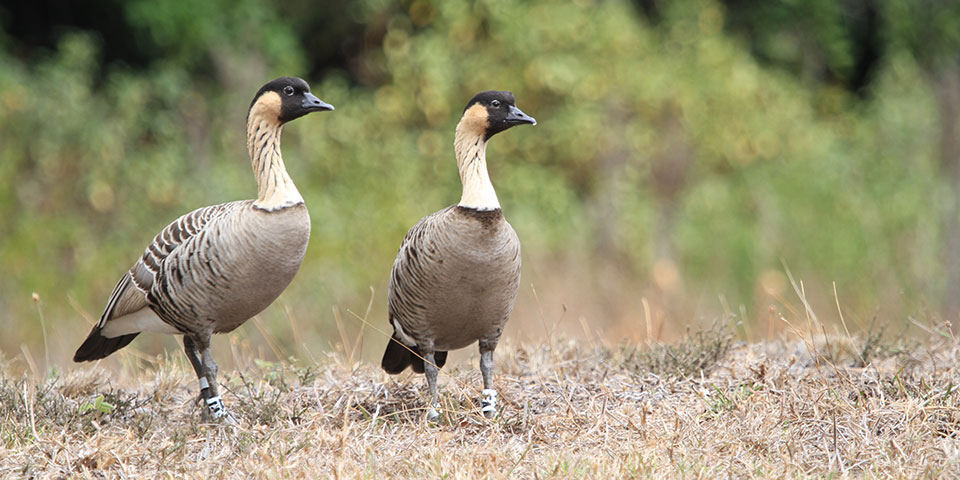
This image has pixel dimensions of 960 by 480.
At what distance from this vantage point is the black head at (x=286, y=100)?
199 inches

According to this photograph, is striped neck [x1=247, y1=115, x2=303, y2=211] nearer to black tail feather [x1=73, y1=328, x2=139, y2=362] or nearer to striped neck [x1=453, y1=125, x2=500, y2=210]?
striped neck [x1=453, y1=125, x2=500, y2=210]

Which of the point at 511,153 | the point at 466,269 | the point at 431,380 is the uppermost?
the point at 466,269

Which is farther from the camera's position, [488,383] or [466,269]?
[488,383]

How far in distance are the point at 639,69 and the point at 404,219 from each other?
3.88 metres

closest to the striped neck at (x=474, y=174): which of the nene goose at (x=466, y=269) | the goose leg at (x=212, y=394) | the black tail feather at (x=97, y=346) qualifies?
the nene goose at (x=466, y=269)

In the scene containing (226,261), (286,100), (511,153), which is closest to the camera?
(226,261)

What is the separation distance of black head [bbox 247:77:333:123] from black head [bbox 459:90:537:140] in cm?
75

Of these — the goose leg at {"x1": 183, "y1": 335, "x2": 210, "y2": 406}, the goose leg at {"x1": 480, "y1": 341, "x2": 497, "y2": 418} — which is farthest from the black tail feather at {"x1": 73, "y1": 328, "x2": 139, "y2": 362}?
the goose leg at {"x1": 480, "y1": 341, "x2": 497, "y2": 418}

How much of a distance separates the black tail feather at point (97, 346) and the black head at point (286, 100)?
154 centimetres

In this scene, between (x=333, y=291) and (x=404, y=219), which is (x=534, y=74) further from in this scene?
(x=333, y=291)

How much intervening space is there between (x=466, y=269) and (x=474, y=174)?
1.71 ft

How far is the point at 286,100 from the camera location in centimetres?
508

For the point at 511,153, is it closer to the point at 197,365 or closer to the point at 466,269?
the point at 197,365

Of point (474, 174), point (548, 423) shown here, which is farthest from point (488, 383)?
point (474, 174)
